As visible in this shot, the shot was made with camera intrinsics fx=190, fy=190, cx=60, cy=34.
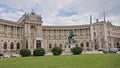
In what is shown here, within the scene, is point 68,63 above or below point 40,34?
below

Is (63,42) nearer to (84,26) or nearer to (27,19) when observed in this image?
(84,26)

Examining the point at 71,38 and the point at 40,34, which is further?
the point at 40,34

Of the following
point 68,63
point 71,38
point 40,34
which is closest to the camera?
point 68,63

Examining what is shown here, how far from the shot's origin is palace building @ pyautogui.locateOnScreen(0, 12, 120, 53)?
8356 centimetres

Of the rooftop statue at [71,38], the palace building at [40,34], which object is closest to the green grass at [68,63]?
the rooftop statue at [71,38]

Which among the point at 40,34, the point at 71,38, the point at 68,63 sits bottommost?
the point at 68,63

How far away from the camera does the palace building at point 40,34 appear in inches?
3290

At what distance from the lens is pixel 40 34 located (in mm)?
92250

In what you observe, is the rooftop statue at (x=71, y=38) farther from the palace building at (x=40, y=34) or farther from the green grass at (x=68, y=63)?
the green grass at (x=68, y=63)

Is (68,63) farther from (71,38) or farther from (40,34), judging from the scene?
(40,34)

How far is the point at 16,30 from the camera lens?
9012cm

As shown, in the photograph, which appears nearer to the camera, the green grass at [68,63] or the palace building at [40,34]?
the green grass at [68,63]

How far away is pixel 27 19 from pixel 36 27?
21.4 feet

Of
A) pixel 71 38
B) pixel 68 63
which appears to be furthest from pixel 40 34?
pixel 68 63
